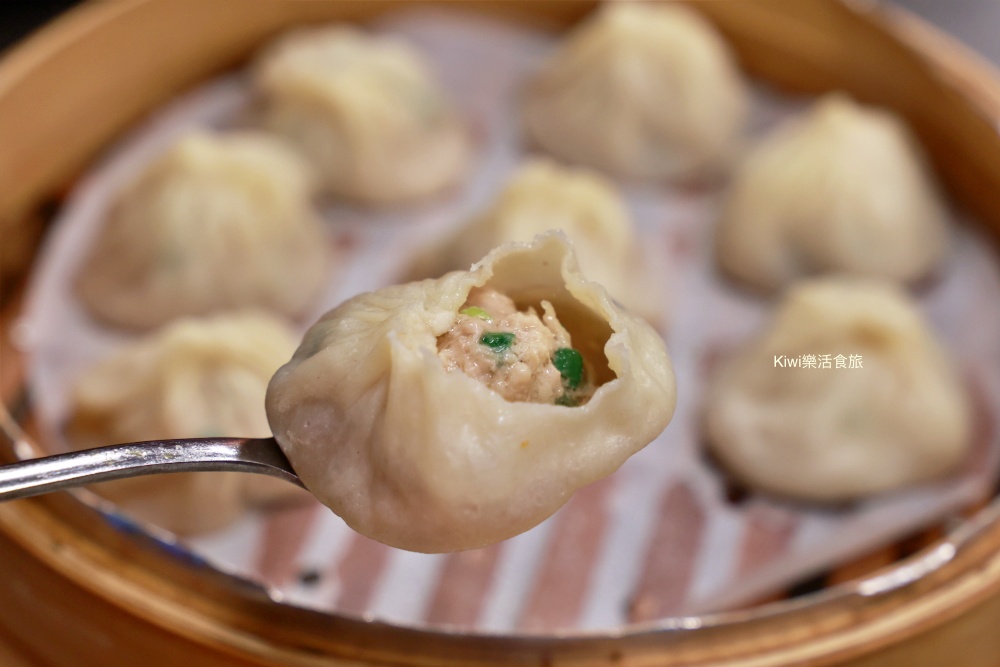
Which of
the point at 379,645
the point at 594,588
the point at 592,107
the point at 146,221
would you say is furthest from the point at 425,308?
the point at 592,107

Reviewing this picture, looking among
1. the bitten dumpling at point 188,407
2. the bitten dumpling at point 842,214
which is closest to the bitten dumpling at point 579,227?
the bitten dumpling at point 842,214

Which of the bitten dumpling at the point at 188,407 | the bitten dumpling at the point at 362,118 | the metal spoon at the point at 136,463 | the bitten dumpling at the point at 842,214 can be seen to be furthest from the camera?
the bitten dumpling at the point at 362,118

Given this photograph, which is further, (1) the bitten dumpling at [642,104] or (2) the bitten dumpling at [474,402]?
(1) the bitten dumpling at [642,104]

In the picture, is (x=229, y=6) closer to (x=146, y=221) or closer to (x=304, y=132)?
(x=304, y=132)

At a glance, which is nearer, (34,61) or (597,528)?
(597,528)

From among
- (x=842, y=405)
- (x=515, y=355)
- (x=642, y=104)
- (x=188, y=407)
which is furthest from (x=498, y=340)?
(x=642, y=104)

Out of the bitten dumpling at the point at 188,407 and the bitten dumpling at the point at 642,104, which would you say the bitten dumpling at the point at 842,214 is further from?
the bitten dumpling at the point at 188,407

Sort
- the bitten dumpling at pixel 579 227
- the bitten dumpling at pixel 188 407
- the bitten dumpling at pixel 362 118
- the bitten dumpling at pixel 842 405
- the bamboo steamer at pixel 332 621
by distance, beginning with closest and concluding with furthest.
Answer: the bamboo steamer at pixel 332 621, the bitten dumpling at pixel 188 407, the bitten dumpling at pixel 842 405, the bitten dumpling at pixel 579 227, the bitten dumpling at pixel 362 118
